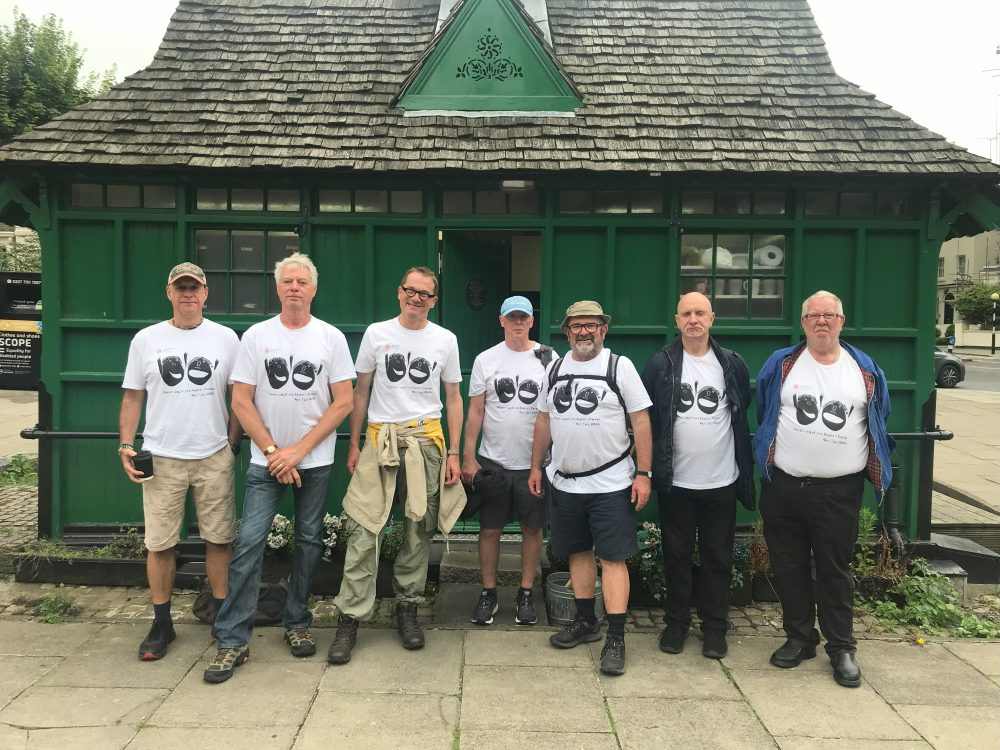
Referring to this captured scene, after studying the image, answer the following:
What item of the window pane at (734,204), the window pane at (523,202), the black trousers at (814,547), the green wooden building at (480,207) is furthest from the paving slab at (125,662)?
the window pane at (734,204)

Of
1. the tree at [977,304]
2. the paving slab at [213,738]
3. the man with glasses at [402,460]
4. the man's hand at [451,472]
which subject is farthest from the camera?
the tree at [977,304]

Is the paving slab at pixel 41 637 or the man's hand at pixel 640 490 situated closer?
Answer: the man's hand at pixel 640 490

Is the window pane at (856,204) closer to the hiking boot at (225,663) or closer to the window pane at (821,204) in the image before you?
the window pane at (821,204)

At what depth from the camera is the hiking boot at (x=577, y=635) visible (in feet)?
13.5

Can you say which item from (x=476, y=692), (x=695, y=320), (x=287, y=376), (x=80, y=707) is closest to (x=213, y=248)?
(x=287, y=376)

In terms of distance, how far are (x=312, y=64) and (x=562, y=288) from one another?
9.72 feet

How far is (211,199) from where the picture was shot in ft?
18.1

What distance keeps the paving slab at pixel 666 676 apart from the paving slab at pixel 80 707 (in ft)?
7.57

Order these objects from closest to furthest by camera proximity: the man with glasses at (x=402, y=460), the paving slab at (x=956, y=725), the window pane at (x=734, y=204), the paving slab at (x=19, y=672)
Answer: the paving slab at (x=956, y=725) → the paving slab at (x=19, y=672) → the man with glasses at (x=402, y=460) → the window pane at (x=734, y=204)

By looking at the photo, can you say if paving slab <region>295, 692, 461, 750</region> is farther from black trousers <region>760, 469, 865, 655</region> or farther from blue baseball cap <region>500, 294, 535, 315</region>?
blue baseball cap <region>500, 294, 535, 315</region>

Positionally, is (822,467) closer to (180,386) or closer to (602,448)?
(602,448)

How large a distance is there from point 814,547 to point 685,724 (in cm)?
129

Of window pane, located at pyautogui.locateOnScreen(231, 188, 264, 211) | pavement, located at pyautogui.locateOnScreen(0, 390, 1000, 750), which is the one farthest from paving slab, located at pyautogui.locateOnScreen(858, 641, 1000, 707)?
window pane, located at pyautogui.locateOnScreen(231, 188, 264, 211)

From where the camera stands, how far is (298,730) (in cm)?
321
